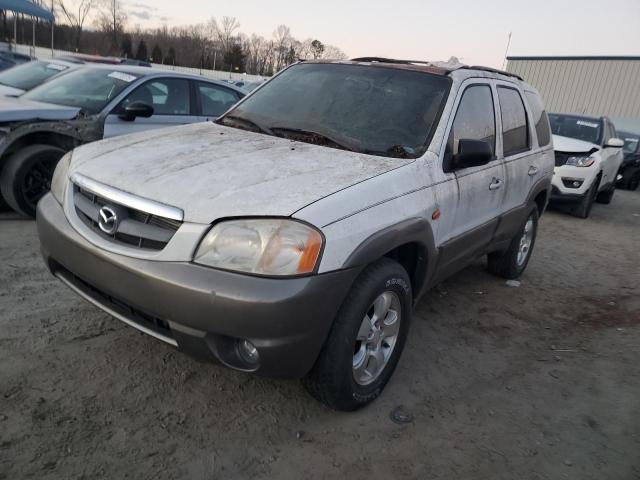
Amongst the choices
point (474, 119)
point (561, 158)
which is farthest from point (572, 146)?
A: point (474, 119)

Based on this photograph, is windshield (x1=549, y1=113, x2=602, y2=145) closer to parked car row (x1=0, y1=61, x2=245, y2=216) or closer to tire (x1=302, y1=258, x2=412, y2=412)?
parked car row (x1=0, y1=61, x2=245, y2=216)

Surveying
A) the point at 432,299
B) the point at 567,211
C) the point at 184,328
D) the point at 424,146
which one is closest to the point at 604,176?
the point at 567,211

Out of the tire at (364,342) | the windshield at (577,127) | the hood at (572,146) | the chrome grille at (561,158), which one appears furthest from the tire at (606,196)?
the tire at (364,342)

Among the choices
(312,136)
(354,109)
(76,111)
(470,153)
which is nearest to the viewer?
(470,153)

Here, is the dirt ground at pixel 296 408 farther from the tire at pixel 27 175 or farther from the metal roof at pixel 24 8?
the metal roof at pixel 24 8

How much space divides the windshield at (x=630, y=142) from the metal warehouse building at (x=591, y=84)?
994 centimetres

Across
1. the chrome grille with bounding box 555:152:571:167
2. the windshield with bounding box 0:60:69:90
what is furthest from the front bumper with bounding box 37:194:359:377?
the chrome grille with bounding box 555:152:571:167

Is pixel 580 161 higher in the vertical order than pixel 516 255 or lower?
higher

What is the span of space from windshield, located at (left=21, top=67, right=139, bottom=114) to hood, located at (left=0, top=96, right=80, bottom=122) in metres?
0.17

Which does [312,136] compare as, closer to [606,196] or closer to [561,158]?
[561,158]

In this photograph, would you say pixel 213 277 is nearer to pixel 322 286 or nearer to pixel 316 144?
pixel 322 286

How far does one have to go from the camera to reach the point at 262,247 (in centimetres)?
201

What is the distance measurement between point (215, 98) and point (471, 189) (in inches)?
164

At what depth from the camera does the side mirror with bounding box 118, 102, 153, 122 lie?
505 centimetres
